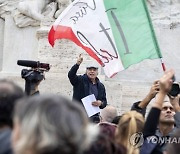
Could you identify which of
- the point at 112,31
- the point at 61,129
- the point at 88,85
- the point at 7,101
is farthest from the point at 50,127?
the point at 88,85

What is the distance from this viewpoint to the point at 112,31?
6.22 meters

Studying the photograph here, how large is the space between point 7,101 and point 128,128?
1.43 metres

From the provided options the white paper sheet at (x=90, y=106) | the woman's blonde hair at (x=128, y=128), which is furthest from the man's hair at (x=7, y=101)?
the white paper sheet at (x=90, y=106)

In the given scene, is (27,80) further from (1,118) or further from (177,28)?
(177,28)

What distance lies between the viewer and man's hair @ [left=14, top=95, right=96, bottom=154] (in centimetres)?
238

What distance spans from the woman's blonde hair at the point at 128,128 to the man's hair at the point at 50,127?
1.65 m

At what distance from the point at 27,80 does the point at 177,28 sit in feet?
18.5

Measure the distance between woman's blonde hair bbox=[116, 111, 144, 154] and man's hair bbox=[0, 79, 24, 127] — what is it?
1.23 m

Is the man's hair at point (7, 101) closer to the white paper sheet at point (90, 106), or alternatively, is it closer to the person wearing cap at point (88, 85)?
the white paper sheet at point (90, 106)

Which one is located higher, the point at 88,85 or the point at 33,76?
the point at 33,76

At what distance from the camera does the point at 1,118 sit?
2973 millimetres

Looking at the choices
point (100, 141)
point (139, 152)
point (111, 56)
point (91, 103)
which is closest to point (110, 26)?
point (111, 56)

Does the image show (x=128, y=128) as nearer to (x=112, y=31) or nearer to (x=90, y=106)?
(x=112, y=31)

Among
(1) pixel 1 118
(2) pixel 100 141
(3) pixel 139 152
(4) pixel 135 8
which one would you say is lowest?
(3) pixel 139 152
